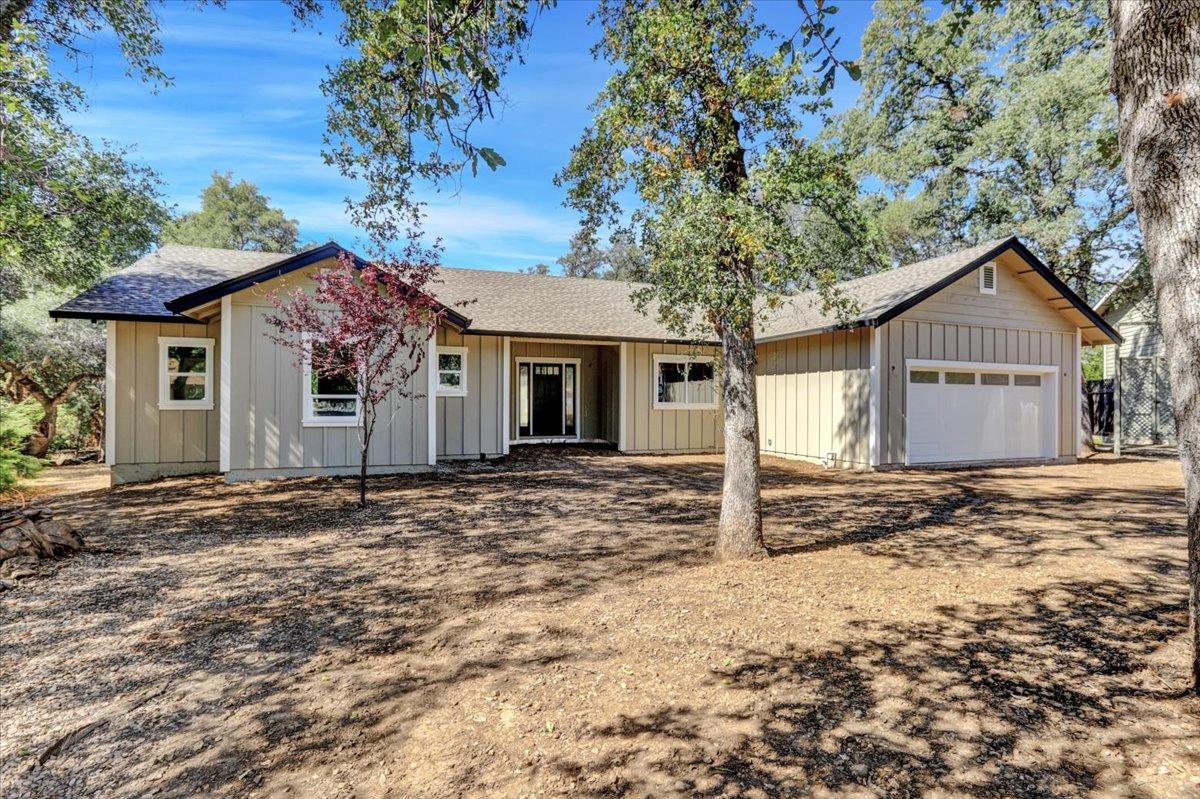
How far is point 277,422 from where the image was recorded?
31.6 feet

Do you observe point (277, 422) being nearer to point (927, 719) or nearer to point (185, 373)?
point (185, 373)

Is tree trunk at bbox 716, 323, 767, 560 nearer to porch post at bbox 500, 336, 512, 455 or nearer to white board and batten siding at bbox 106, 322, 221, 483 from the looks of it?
porch post at bbox 500, 336, 512, 455

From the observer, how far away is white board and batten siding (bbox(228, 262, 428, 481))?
935 cm

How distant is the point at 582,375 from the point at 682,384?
2.95m

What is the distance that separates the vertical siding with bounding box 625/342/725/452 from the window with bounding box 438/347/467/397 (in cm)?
386

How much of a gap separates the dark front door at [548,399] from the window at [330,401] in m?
6.39

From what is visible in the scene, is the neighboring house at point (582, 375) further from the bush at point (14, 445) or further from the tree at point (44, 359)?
the tree at point (44, 359)

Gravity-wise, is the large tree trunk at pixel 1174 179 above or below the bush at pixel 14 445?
above

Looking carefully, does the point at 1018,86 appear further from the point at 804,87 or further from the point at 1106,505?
the point at 804,87

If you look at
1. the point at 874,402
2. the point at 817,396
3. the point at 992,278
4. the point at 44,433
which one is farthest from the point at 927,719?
the point at 44,433

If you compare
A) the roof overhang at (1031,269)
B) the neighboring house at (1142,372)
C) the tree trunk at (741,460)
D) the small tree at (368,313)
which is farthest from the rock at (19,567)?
the neighboring house at (1142,372)

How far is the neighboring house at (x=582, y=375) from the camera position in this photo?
9.66 m

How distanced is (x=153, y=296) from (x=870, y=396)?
44.3ft

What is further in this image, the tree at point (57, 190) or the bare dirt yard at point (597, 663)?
the tree at point (57, 190)
